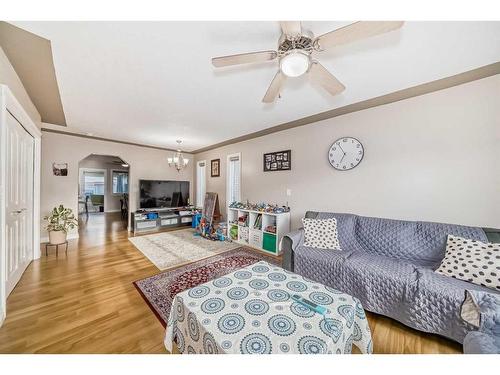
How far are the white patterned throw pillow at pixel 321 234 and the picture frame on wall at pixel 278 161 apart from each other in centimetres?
127

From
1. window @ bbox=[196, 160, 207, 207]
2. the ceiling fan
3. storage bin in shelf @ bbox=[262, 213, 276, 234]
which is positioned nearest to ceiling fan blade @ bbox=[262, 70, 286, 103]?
the ceiling fan

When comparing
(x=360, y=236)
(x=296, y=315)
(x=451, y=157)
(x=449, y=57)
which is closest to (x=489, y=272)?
(x=360, y=236)

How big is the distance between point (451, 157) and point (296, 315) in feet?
7.70

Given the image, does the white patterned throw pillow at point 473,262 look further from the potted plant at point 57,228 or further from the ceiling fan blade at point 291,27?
the potted plant at point 57,228

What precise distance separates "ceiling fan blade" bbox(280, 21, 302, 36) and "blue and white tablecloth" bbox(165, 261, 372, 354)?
5.24 ft

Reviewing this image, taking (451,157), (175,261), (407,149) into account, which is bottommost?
(175,261)

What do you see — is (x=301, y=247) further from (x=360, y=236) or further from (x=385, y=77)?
(x=385, y=77)

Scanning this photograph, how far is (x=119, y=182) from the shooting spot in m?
8.64

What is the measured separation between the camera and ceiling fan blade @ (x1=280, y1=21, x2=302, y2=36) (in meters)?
1.04

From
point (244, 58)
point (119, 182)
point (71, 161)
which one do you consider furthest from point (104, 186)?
point (244, 58)

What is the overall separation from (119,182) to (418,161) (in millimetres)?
10216

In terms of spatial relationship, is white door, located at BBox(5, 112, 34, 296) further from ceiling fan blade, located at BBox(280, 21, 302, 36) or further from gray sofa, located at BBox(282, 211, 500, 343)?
gray sofa, located at BBox(282, 211, 500, 343)

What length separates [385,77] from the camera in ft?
6.18

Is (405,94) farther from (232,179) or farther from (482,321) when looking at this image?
(232,179)
